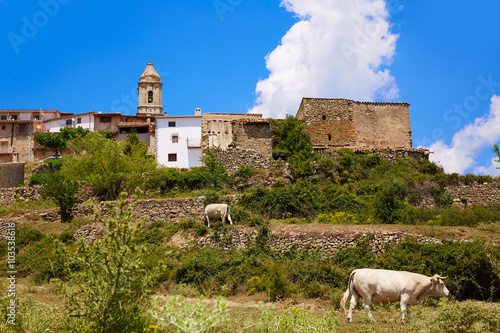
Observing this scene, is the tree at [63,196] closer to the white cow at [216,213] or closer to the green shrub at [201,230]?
the green shrub at [201,230]

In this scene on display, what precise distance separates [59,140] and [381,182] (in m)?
39.5

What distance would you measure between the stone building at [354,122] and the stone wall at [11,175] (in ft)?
85.5

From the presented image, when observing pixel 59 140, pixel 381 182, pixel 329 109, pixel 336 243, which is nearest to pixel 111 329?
pixel 336 243

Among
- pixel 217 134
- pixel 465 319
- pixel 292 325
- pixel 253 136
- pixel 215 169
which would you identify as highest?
pixel 217 134

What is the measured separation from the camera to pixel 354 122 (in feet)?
136

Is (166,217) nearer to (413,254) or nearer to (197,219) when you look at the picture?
(197,219)

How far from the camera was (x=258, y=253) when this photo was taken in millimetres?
19250

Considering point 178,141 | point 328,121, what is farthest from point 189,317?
point 178,141

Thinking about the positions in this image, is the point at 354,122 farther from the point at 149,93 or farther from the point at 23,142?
the point at 23,142

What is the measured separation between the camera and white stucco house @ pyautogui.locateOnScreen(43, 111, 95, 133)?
55719 millimetres

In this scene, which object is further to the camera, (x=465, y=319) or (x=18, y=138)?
(x=18, y=138)

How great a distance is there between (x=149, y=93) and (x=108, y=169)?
4189cm

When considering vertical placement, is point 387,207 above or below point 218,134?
below

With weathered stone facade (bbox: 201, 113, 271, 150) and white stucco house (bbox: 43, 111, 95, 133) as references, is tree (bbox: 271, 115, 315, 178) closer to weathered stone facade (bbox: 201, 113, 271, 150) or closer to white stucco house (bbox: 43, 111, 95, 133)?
weathered stone facade (bbox: 201, 113, 271, 150)
